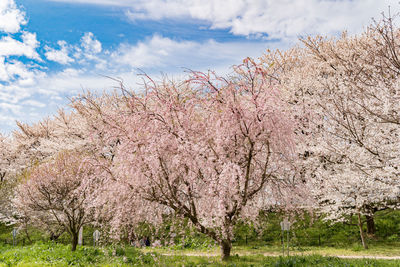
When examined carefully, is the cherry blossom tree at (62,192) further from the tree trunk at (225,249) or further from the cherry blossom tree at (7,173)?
the cherry blossom tree at (7,173)

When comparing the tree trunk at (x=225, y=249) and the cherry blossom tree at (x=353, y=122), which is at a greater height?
the cherry blossom tree at (x=353, y=122)

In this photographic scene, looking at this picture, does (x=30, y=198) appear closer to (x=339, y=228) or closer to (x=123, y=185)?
(x=123, y=185)

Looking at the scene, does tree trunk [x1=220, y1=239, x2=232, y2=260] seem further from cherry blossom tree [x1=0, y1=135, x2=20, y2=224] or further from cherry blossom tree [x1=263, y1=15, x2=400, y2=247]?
cherry blossom tree [x1=0, y1=135, x2=20, y2=224]

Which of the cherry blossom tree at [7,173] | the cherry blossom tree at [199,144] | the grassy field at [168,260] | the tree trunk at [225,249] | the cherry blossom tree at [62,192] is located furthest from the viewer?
the cherry blossom tree at [7,173]

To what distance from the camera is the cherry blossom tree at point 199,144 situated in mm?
7852

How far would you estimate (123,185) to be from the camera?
26.8 feet

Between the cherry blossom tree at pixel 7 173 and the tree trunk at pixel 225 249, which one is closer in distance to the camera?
the tree trunk at pixel 225 249

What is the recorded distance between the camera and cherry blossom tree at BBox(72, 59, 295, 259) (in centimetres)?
785

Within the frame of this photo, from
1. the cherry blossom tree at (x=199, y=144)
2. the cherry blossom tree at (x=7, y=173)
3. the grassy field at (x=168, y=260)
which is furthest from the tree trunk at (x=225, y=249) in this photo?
the cherry blossom tree at (x=7, y=173)

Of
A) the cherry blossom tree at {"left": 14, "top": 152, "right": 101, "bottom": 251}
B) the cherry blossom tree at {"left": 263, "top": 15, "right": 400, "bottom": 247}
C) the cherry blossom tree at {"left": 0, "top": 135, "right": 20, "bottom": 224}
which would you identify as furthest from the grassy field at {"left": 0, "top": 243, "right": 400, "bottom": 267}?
the cherry blossom tree at {"left": 0, "top": 135, "right": 20, "bottom": 224}

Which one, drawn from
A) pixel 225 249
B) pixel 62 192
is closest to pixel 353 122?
pixel 225 249

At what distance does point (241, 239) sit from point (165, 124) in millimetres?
13724

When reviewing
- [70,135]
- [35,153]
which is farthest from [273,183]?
[35,153]

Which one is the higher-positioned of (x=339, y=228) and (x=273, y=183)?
(x=273, y=183)
